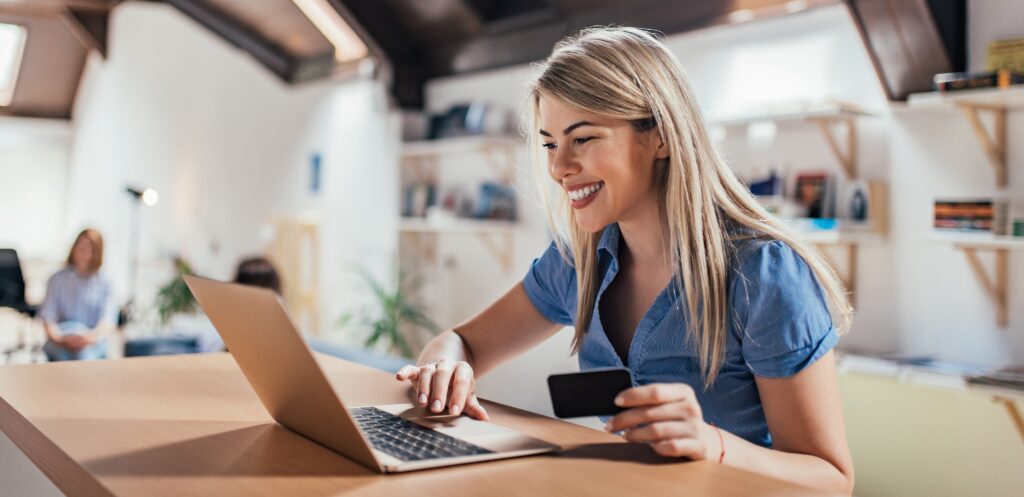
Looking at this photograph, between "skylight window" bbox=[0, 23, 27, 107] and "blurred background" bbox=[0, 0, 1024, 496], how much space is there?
0.10 feet

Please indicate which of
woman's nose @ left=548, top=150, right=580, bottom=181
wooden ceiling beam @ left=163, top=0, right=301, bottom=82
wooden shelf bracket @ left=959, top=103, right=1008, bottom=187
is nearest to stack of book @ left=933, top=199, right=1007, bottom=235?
wooden shelf bracket @ left=959, top=103, right=1008, bottom=187

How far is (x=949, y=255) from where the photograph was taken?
3289mm

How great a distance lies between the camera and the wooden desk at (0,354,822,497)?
904 millimetres

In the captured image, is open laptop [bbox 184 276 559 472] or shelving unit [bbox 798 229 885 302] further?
shelving unit [bbox 798 229 885 302]

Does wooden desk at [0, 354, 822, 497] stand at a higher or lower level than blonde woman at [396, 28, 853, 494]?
lower

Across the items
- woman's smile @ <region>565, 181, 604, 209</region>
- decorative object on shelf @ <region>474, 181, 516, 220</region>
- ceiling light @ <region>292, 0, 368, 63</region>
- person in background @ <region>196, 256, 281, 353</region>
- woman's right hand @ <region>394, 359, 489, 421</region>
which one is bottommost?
woman's right hand @ <region>394, 359, 489, 421</region>

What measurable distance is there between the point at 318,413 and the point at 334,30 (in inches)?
228

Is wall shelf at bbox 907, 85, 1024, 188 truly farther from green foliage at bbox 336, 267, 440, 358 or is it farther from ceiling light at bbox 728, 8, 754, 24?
green foliage at bbox 336, 267, 440, 358

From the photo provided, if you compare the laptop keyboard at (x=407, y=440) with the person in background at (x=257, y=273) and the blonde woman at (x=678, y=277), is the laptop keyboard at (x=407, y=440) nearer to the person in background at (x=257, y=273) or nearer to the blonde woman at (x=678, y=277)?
the blonde woman at (x=678, y=277)

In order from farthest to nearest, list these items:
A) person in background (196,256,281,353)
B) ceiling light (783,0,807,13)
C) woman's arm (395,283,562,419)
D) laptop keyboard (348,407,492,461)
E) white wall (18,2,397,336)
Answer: white wall (18,2,397,336), person in background (196,256,281,353), ceiling light (783,0,807,13), woman's arm (395,283,562,419), laptop keyboard (348,407,492,461)

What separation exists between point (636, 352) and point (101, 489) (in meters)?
Result: 0.85

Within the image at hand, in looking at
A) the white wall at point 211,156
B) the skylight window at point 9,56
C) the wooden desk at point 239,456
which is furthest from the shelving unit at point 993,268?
the skylight window at point 9,56

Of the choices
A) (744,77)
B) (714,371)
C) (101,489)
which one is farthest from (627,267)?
(744,77)

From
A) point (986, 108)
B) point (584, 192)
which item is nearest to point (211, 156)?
point (986, 108)
